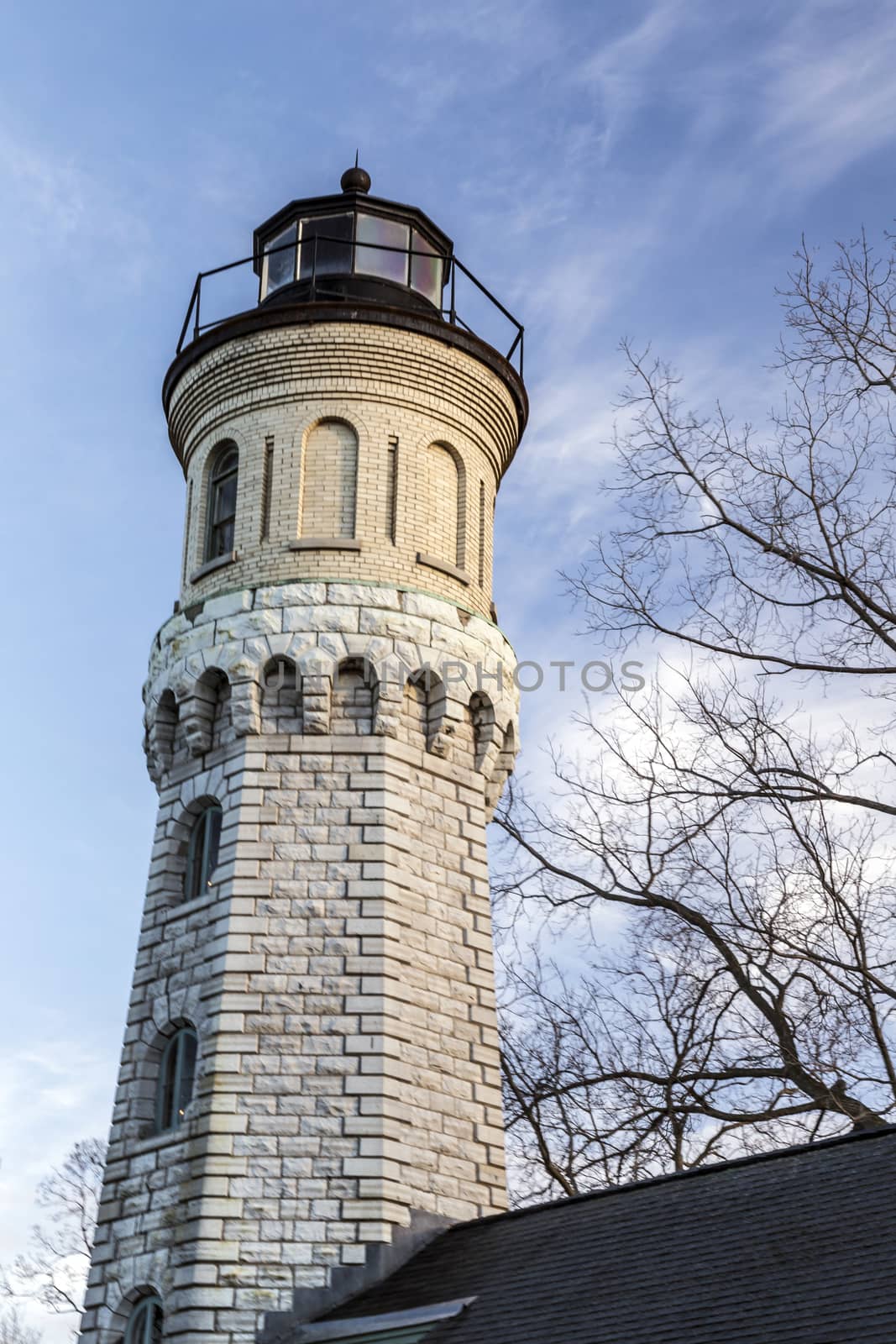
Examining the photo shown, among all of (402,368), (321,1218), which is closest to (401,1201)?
(321,1218)

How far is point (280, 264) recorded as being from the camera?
2297 centimetres

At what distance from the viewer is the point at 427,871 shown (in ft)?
60.4

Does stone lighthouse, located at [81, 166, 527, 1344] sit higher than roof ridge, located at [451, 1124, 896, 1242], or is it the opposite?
stone lighthouse, located at [81, 166, 527, 1344]

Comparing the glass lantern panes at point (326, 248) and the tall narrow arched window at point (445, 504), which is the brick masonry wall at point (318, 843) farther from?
the glass lantern panes at point (326, 248)

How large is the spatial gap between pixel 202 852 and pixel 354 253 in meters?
9.34

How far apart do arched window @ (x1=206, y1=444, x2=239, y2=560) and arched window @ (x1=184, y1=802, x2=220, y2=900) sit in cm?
374

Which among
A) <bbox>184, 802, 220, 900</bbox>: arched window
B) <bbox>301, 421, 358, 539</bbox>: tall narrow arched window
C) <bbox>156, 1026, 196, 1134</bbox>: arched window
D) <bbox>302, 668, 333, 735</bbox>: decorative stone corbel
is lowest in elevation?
<bbox>156, 1026, 196, 1134</bbox>: arched window

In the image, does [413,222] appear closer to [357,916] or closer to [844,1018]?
[357,916]

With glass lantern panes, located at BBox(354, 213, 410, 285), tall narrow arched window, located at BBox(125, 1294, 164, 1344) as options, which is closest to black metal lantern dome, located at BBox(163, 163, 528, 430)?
glass lantern panes, located at BBox(354, 213, 410, 285)

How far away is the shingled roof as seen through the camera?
10914 mm

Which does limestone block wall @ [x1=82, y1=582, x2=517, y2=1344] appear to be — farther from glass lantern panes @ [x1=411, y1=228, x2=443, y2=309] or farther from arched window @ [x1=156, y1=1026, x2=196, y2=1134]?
glass lantern panes @ [x1=411, y1=228, x2=443, y2=309]

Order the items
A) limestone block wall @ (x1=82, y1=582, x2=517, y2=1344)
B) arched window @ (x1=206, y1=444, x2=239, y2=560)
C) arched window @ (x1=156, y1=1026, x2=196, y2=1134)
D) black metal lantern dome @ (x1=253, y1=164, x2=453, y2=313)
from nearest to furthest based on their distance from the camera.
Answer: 1. limestone block wall @ (x1=82, y1=582, x2=517, y2=1344)
2. arched window @ (x1=156, y1=1026, x2=196, y2=1134)
3. arched window @ (x1=206, y1=444, x2=239, y2=560)
4. black metal lantern dome @ (x1=253, y1=164, x2=453, y2=313)

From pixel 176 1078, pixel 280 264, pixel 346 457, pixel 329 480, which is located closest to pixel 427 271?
pixel 280 264

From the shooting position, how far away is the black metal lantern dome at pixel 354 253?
869 inches
